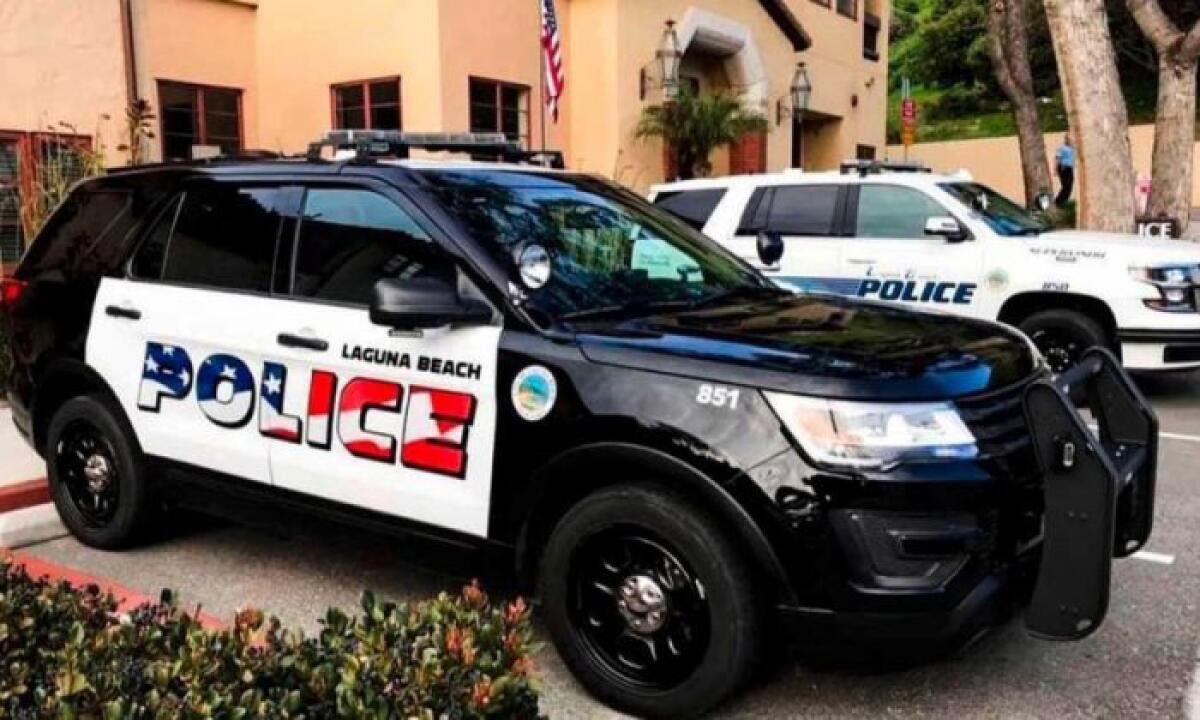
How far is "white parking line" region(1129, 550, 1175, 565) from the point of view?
489 centimetres

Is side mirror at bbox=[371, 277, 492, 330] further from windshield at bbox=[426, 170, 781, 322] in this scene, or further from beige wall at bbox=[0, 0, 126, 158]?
beige wall at bbox=[0, 0, 126, 158]

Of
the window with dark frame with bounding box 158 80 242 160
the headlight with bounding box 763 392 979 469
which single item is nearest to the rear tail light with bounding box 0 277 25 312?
the headlight with bounding box 763 392 979 469

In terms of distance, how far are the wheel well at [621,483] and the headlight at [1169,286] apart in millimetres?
6039

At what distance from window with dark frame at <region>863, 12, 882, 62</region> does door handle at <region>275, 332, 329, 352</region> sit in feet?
73.5

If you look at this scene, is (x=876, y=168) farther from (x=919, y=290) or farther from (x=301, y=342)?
(x=301, y=342)

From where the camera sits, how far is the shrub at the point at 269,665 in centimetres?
218

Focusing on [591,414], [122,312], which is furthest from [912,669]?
[122,312]

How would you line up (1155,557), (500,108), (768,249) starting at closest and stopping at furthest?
(1155,557), (768,249), (500,108)

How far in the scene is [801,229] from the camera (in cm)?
931

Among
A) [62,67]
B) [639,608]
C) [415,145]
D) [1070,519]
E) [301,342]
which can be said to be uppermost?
[62,67]

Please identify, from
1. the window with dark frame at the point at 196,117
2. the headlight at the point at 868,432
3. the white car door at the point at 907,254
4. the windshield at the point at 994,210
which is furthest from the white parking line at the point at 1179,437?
the window with dark frame at the point at 196,117

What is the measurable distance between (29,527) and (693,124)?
11747 millimetres

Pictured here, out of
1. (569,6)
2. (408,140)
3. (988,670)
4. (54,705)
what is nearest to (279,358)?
(408,140)

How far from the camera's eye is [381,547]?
159 inches
